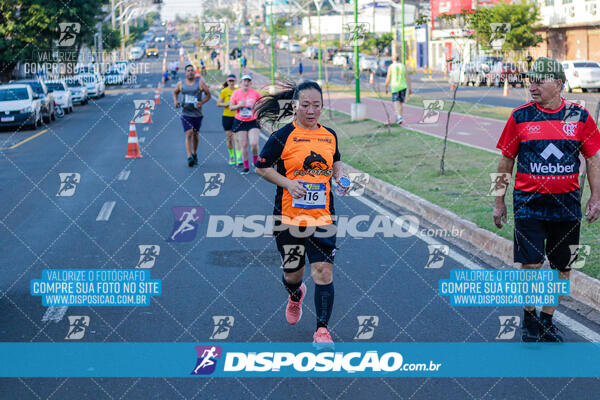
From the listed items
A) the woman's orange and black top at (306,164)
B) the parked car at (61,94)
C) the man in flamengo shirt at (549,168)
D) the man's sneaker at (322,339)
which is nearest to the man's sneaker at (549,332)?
the man in flamengo shirt at (549,168)

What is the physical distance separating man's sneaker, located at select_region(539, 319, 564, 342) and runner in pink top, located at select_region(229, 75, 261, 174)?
30.9ft

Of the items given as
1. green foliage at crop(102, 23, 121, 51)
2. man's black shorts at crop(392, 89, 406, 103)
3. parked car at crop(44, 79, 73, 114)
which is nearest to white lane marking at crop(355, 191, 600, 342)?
man's black shorts at crop(392, 89, 406, 103)

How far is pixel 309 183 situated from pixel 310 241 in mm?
424

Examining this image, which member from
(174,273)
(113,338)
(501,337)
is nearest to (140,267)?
(174,273)

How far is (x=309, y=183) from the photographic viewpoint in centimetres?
593

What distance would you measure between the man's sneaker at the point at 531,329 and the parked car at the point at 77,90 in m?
39.2

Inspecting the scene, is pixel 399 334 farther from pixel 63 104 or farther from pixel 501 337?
pixel 63 104

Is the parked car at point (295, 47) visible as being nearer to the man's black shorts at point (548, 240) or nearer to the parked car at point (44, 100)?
the parked car at point (44, 100)

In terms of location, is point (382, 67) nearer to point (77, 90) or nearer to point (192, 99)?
point (77, 90)

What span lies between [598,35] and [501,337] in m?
53.8

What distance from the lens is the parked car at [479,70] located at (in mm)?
45838

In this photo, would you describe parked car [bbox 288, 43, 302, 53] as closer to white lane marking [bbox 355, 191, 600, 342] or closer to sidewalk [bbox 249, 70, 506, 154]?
sidewalk [bbox 249, 70, 506, 154]

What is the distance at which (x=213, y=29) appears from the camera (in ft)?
120

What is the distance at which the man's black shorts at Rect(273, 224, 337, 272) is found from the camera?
5.98 metres
